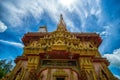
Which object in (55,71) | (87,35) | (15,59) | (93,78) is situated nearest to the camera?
(93,78)

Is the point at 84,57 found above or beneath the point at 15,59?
beneath

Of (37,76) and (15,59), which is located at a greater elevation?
(15,59)

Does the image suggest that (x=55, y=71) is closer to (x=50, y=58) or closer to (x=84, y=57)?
(x=50, y=58)

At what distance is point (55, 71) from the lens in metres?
14.2

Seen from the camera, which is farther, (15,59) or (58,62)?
(15,59)

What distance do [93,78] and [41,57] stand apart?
657 centimetres

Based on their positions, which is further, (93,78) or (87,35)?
(87,35)

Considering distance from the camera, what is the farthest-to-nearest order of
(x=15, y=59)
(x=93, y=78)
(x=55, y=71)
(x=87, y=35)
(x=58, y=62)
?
1. (x=87, y=35)
2. (x=15, y=59)
3. (x=58, y=62)
4. (x=55, y=71)
5. (x=93, y=78)

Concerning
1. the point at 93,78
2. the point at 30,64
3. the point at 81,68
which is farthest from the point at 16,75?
the point at 93,78

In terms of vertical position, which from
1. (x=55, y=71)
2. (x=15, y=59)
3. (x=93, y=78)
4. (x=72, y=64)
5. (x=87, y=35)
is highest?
(x=87, y=35)

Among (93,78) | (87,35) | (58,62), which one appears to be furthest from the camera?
(87,35)

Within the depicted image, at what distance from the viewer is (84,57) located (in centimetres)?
1503

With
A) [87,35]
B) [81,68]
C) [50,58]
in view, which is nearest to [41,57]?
[50,58]

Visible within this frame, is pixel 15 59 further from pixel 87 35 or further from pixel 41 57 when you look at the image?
pixel 87 35
